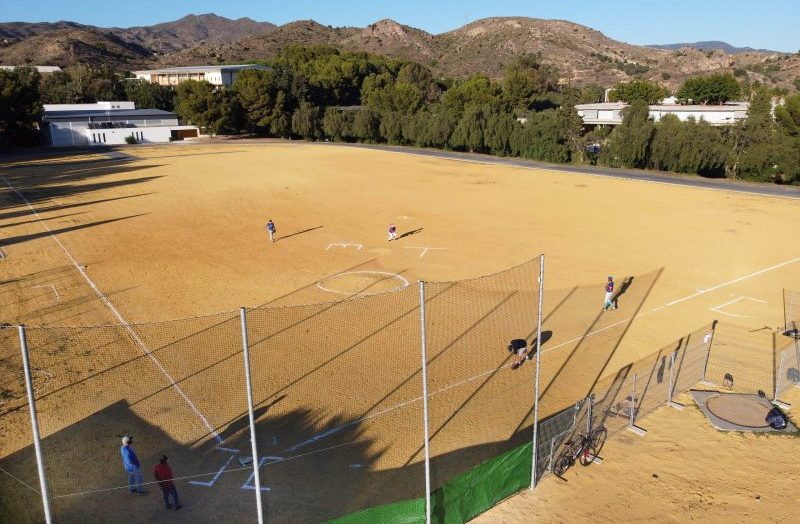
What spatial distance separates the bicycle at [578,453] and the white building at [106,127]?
88.0 meters

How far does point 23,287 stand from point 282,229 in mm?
13485

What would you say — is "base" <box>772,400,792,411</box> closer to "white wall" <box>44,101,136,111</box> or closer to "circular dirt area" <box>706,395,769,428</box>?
"circular dirt area" <box>706,395,769,428</box>

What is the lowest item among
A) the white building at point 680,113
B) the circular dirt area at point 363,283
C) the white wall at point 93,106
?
the circular dirt area at point 363,283

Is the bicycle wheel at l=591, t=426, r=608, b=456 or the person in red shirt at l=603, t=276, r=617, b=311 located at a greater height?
the person in red shirt at l=603, t=276, r=617, b=311

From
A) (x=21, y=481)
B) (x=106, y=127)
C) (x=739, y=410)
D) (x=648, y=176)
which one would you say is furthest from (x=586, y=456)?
(x=106, y=127)

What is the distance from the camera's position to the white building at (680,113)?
7050 centimetres

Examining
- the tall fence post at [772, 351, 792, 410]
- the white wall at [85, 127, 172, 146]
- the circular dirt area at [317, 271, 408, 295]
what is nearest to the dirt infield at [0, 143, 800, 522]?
the circular dirt area at [317, 271, 408, 295]

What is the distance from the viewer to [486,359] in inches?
666

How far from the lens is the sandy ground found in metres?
10.7

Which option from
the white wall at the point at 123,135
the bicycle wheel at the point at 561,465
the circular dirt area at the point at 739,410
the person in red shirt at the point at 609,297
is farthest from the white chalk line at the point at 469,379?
the white wall at the point at 123,135

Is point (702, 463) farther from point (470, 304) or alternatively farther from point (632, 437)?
point (470, 304)

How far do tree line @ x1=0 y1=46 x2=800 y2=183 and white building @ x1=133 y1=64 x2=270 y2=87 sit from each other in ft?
45.8

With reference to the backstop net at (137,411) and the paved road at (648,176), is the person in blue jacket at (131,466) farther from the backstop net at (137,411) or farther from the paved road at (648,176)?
the paved road at (648,176)

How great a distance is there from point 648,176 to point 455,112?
111 feet
